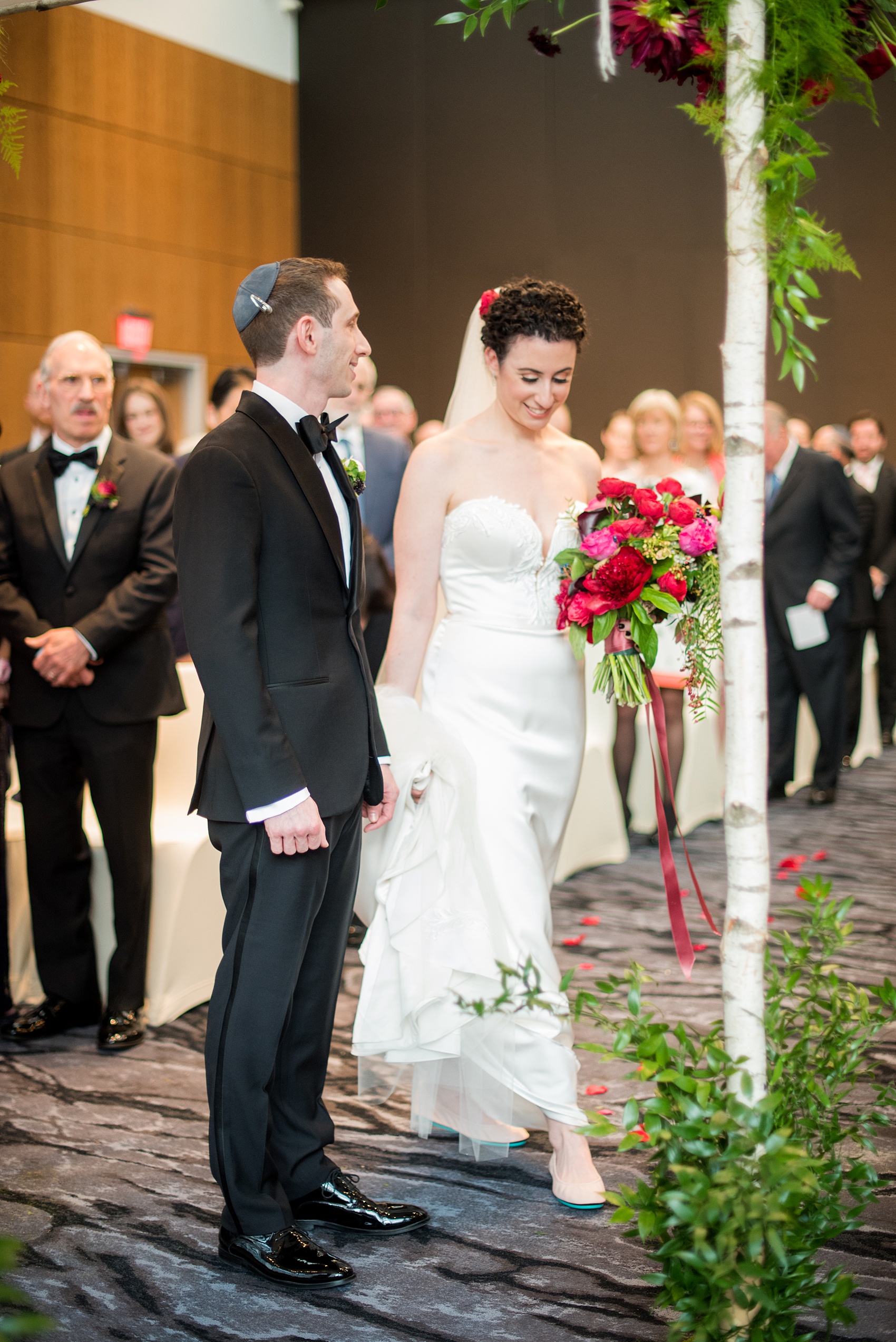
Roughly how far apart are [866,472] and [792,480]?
7.86 feet

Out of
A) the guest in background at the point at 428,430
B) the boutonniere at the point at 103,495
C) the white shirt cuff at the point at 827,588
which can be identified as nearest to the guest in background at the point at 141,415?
the boutonniere at the point at 103,495

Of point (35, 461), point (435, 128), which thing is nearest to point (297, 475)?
point (35, 461)

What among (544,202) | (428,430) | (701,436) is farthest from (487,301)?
(544,202)

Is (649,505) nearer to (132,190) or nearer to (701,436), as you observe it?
(701,436)

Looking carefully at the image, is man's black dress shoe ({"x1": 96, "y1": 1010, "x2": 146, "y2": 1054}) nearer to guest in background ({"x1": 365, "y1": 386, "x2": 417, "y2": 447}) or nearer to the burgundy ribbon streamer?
the burgundy ribbon streamer

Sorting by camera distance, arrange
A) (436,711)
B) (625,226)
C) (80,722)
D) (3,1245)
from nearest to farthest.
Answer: (3,1245) → (436,711) → (80,722) → (625,226)

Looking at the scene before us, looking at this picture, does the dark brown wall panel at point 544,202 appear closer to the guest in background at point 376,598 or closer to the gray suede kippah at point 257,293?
the guest in background at point 376,598

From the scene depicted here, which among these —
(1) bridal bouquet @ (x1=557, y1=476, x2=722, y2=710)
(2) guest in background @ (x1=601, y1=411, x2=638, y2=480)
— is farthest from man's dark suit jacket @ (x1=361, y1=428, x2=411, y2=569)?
(2) guest in background @ (x1=601, y1=411, x2=638, y2=480)

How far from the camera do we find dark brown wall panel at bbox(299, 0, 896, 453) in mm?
10086

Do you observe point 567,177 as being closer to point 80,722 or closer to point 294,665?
point 80,722

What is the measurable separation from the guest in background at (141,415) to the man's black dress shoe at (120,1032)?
8.68ft

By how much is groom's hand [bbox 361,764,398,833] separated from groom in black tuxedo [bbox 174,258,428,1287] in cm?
10

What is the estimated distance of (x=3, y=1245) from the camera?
3.38 ft

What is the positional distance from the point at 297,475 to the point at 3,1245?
1366 mm
